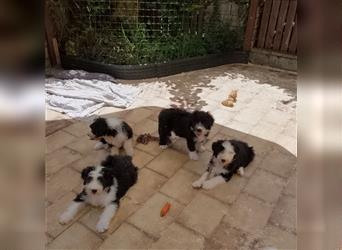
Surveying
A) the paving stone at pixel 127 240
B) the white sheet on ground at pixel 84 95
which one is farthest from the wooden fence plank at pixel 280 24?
the paving stone at pixel 127 240

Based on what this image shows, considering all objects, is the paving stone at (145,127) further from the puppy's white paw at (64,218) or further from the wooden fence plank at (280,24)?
the wooden fence plank at (280,24)

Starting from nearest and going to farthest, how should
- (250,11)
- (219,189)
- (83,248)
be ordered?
(83,248), (219,189), (250,11)

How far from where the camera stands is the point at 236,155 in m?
2.67

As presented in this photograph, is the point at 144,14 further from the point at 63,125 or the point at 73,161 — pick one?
the point at 73,161

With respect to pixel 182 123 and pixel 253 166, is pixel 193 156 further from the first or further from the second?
pixel 253 166

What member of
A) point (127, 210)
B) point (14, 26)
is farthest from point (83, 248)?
point (14, 26)

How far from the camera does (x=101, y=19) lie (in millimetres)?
5410

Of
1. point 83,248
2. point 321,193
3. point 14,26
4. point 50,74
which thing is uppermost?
point 14,26

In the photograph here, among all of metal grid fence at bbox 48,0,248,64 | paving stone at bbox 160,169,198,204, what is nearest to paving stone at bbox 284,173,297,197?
paving stone at bbox 160,169,198,204

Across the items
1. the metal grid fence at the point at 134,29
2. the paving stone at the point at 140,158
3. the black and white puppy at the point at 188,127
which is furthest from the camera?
the metal grid fence at the point at 134,29

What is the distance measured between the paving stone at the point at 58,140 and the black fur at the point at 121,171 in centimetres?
90

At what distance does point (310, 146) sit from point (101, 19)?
547cm

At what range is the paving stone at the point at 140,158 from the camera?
3.03 m

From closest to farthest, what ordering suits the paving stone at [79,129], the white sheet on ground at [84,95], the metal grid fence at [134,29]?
the paving stone at [79,129] < the white sheet on ground at [84,95] < the metal grid fence at [134,29]
